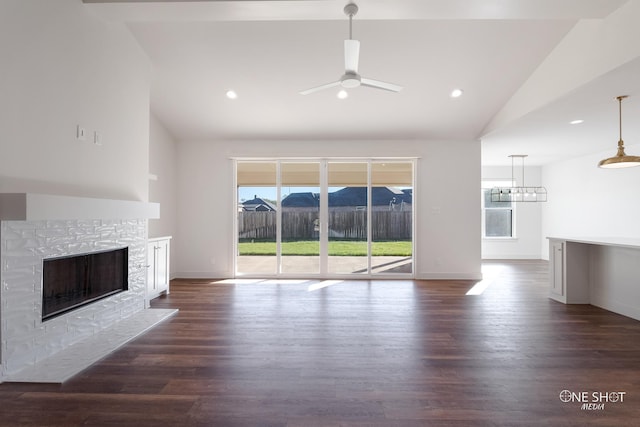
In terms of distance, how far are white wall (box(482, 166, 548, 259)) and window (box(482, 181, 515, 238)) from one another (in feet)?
0.55

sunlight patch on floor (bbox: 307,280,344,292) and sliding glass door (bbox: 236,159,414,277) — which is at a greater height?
sliding glass door (bbox: 236,159,414,277)

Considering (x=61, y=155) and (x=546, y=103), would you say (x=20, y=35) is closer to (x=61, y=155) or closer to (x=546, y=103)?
(x=61, y=155)

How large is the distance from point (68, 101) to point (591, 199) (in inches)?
357

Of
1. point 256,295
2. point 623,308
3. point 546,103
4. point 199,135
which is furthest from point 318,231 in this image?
point 623,308

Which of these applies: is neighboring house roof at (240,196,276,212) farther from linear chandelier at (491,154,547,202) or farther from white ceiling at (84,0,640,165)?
linear chandelier at (491,154,547,202)

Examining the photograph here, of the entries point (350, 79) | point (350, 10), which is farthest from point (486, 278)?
point (350, 10)

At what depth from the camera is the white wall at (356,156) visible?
603cm

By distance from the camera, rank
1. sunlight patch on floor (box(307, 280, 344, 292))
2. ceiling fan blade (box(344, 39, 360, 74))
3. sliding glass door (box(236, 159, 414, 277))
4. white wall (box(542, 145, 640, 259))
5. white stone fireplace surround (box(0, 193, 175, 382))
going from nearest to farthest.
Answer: white stone fireplace surround (box(0, 193, 175, 382)), ceiling fan blade (box(344, 39, 360, 74)), sunlight patch on floor (box(307, 280, 344, 292)), sliding glass door (box(236, 159, 414, 277)), white wall (box(542, 145, 640, 259))

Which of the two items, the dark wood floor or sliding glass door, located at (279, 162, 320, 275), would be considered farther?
sliding glass door, located at (279, 162, 320, 275)

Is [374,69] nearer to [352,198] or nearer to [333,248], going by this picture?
[352,198]

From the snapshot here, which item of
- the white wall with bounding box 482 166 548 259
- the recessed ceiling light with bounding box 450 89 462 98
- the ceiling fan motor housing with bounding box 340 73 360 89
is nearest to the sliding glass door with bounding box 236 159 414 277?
the recessed ceiling light with bounding box 450 89 462 98

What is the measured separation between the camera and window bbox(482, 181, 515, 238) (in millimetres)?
8961

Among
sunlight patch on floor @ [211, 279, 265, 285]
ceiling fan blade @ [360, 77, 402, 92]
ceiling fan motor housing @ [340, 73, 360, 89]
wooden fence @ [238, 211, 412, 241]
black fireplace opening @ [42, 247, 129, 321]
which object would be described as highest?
ceiling fan blade @ [360, 77, 402, 92]

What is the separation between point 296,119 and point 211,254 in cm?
280
